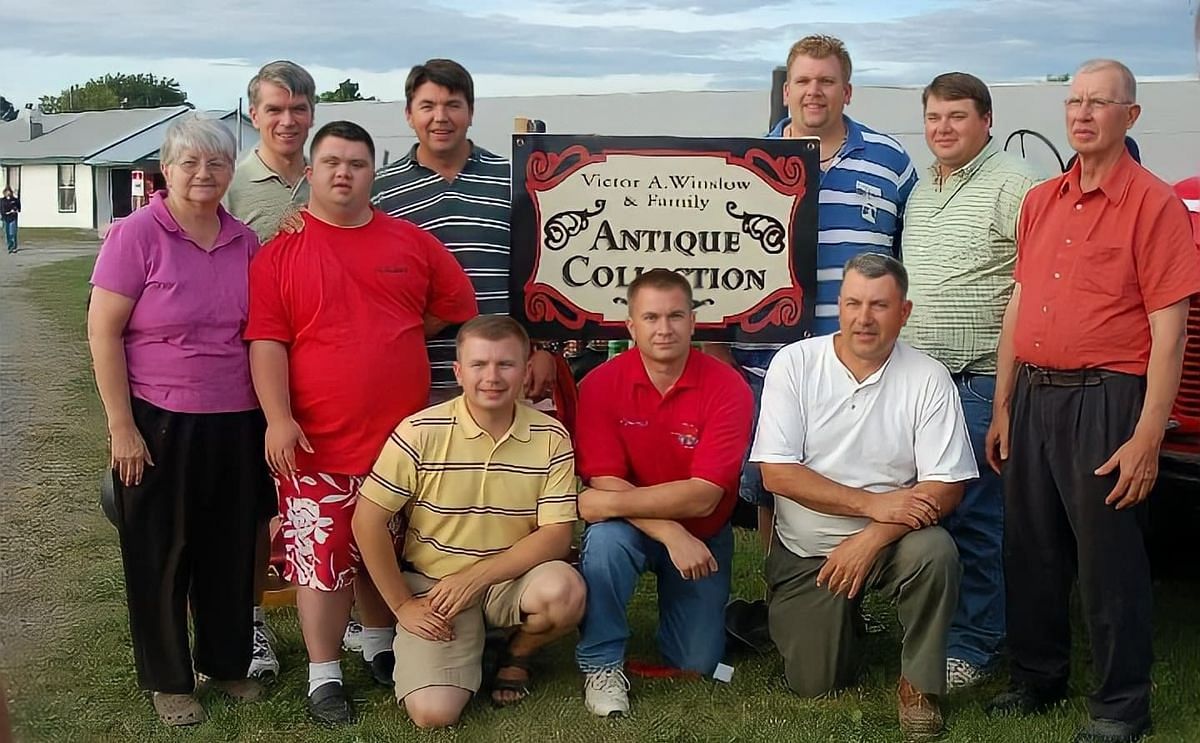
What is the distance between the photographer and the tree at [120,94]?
276 ft

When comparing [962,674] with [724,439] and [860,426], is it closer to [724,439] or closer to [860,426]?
[860,426]

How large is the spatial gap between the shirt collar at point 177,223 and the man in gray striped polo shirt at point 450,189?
2.01ft

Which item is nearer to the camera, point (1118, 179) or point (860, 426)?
point (1118, 179)

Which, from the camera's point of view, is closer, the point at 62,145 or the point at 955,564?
the point at 955,564

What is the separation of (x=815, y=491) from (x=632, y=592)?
0.75 meters

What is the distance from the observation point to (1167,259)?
12.0 feet

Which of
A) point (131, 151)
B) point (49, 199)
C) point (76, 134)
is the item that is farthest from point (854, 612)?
point (76, 134)

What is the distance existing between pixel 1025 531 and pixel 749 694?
1.12m

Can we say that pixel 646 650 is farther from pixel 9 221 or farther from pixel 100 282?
pixel 9 221

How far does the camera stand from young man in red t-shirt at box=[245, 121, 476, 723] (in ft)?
13.2

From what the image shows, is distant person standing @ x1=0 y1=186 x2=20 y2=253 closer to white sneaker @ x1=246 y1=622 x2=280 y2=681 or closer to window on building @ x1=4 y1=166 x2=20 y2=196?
window on building @ x1=4 y1=166 x2=20 y2=196

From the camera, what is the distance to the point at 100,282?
3883 mm

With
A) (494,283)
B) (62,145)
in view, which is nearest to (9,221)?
(62,145)

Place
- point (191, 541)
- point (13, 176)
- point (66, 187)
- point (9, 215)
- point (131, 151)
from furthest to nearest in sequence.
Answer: point (13, 176) → point (66, 187) → point (131, 151) → point (9, 215) → point (191, 541)
